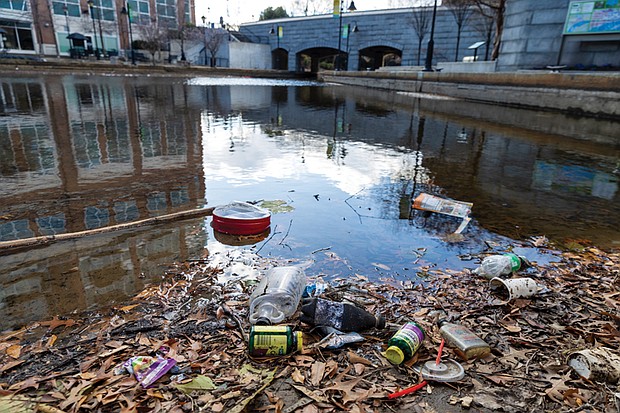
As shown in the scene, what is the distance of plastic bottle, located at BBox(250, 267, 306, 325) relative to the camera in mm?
3407

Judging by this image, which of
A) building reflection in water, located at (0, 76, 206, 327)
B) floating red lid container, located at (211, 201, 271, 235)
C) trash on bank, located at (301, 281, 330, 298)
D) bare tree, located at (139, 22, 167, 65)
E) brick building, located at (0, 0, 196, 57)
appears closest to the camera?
trash on bank, located at (301, 281, 330, 298)

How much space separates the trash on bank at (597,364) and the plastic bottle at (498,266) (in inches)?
58.7

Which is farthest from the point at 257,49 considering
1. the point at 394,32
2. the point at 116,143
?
the point at 116,143

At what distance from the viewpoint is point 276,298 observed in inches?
141

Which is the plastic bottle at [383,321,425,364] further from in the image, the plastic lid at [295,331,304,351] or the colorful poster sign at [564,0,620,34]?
the colorful poster sign at [564,0,620,34]

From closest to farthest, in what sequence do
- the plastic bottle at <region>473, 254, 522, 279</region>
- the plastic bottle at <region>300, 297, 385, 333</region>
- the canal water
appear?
the plastic bottle at <region>300, 297, 385, 333</region> < the plastic bottle at <region>473, 254, 522, 279</region> < the canal water

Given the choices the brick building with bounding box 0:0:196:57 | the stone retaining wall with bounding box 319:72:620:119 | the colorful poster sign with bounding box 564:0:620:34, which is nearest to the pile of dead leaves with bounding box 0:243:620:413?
the stone retaining wall with bounding box 319:72:620:119

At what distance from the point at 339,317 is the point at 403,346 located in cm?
62

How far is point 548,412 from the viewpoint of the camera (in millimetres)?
2453

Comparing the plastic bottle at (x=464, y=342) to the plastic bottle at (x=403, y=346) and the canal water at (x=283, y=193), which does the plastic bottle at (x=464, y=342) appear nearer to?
the plastic bottle at (x=403, y=346)

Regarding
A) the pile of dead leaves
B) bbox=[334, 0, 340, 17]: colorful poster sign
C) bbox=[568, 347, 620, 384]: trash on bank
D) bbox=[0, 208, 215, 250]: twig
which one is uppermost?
bbox=[334, 0, 340, 17]: colorful poster sign

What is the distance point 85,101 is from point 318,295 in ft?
58.8

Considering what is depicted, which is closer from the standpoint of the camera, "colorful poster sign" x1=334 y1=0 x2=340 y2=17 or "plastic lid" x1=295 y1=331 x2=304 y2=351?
"plastic lid" x1=295 y1=331 x2=304 y2=351

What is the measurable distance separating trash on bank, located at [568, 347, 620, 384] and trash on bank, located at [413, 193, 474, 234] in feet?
10.5
